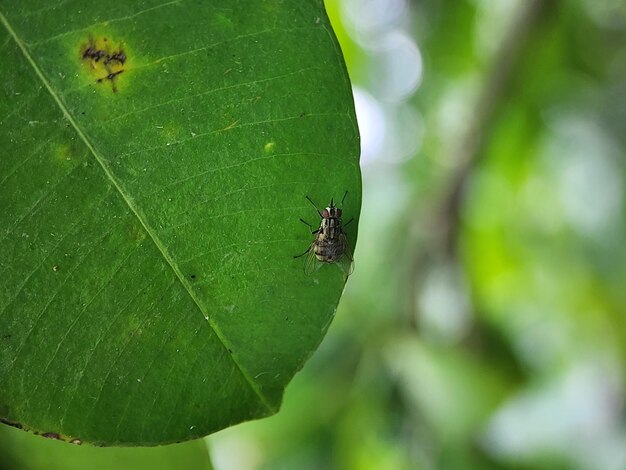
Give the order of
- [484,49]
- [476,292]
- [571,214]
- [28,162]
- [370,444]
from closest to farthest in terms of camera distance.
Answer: [28,162]
[370,444]
[476,292]
[484,49]
[571,214]

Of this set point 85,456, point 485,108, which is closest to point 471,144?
point 485,108

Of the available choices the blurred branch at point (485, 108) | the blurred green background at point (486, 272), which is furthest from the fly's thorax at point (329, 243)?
the blurred branch at point (485, 108)

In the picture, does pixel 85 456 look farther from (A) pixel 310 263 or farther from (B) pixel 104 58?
(B) pixel 104 58

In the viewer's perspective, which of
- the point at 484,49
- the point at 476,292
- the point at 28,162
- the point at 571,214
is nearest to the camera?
the point at 28,162

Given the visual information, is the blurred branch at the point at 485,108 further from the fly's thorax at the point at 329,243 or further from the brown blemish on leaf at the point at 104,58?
the brown blemish on leaf at the point at 104,58

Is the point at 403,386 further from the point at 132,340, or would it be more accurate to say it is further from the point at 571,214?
the point at 132,340

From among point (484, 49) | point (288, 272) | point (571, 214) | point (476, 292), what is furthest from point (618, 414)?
point (288, 272)
